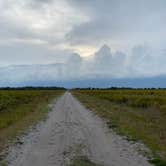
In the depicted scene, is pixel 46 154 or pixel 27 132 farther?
pixel 27 132

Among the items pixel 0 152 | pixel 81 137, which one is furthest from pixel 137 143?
pixel 0 152

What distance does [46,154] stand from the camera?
15086mm

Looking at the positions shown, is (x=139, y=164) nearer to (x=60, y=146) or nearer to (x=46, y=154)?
(x=46, y=154)

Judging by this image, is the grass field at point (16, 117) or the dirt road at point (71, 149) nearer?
the dirt road at point (71, 149)

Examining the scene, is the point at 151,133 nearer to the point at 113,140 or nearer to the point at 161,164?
the point at 113,140

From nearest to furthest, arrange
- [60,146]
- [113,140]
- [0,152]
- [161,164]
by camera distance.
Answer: [161,164], [0,152], [60,146], [113,140]

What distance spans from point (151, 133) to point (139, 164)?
9.53 m

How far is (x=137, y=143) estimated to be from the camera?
59.2 feet

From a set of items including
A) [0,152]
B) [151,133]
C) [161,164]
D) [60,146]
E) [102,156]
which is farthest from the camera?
[151,133]

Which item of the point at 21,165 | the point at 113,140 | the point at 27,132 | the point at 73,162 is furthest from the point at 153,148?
the point at 27,132

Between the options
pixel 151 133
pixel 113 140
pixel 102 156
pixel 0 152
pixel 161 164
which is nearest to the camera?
pixel 161 164

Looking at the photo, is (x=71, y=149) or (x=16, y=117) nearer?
(x=71, y=149)

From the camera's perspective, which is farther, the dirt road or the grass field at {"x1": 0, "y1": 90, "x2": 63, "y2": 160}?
the grass field at {"x1": 0, "y1": 90, "x2": 63, "y2": 160}

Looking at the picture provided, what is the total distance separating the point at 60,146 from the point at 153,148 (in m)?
3.72
